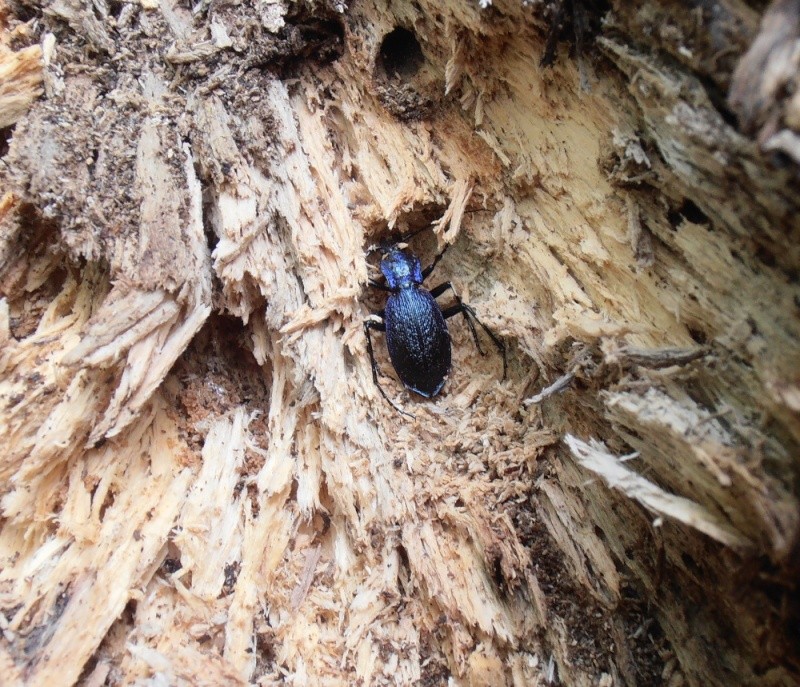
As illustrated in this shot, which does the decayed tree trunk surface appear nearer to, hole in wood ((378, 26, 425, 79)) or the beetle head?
hole in wood ((378, 26, 425, 79))

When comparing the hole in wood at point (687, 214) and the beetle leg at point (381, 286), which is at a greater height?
the hole in wood at point (687, 214)

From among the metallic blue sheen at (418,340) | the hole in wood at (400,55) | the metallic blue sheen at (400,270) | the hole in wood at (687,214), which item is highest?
the hole in wood at (687,214)

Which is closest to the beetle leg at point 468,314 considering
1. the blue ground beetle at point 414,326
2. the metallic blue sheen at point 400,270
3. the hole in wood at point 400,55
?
the blue ground beetle at point 414,326

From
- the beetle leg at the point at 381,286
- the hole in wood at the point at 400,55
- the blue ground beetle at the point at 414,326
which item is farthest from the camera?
the beetle leg at the point at 381,286

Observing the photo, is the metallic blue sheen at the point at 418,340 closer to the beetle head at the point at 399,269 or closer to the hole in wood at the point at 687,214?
the beetle head at the point at 399,269

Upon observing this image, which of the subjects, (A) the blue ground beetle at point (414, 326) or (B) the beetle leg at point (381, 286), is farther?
(B) the beetle leg at point (381, 286)

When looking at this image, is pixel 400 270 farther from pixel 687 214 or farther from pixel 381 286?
pixel 687 214

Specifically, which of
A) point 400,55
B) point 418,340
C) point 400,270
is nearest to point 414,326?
point 418,340

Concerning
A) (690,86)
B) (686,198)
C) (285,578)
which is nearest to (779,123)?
(690,86)
